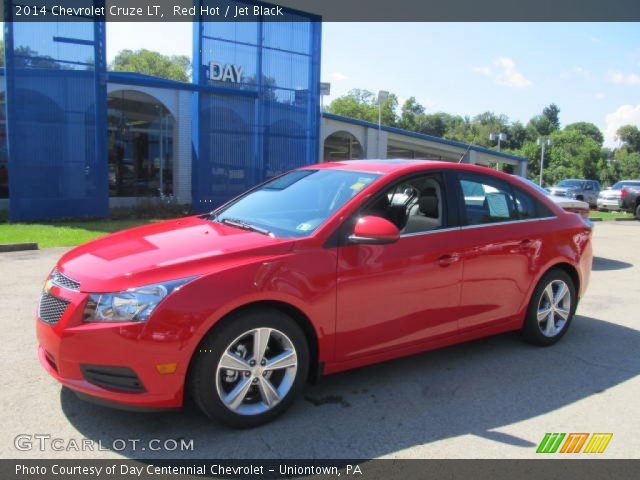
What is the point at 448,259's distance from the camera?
13.7 ft

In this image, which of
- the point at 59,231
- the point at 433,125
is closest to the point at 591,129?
the point at 433,125

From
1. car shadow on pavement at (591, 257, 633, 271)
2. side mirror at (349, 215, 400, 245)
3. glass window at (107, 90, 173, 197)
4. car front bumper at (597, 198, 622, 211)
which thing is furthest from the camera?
car front bumper at (597, 198, 622, 211)

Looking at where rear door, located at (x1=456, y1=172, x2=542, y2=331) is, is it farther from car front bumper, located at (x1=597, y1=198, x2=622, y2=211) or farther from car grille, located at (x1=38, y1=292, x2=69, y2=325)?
car front bumper, located at (x1=597, y1=198, x2=622, y2=211)

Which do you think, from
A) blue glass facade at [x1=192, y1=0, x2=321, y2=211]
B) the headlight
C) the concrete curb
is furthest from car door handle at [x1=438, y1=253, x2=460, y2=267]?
blue glass facade at [x1=192, y1=0, x2=321, y2=211]

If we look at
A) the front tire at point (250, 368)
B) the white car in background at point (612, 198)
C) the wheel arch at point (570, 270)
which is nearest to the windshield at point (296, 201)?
the front tire at point (250, 368)

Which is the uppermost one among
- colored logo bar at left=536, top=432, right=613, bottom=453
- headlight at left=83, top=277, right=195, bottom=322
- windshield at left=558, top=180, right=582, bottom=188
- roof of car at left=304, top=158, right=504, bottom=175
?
roof of car at left=304, top=158, right=504, bottom=175

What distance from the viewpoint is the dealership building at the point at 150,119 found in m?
14.7

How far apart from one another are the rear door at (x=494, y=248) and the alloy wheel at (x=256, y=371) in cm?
157

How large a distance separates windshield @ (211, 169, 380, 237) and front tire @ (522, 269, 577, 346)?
1.97 meters

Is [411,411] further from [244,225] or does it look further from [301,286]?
[244,225]

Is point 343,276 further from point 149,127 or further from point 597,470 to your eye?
point 149,127

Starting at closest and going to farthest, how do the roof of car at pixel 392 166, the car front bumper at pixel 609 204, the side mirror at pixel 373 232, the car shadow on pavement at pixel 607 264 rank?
the side mirror at pixel 373 232
the roof of car at pixel 392 166
the car shadow on pavement at pixel 607 264
the car front bumper at pixel 609 204

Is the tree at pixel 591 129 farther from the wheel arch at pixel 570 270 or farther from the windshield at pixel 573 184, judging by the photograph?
the wheel arch at pixel 570 270

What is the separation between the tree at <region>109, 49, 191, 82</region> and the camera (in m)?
79.9
